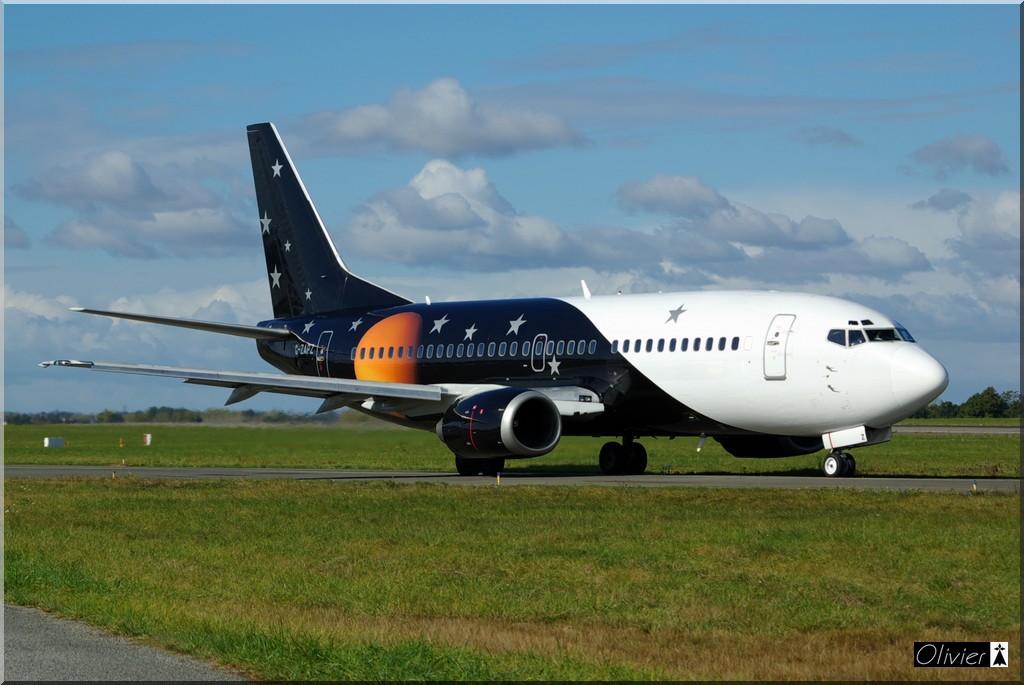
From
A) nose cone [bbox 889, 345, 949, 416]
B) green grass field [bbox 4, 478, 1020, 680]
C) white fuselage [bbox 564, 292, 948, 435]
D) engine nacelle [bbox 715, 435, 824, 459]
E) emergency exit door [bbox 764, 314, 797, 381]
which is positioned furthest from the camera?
engine nacelle [bbox 715, 435, 824, 459]

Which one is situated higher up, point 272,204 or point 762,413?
point 272,204

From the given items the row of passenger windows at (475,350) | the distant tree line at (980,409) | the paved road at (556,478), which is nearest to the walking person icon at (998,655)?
the paved road at (556,478)

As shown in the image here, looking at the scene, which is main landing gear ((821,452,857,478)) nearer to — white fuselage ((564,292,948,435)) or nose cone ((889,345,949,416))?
white fuselage ((564,292,948,435))

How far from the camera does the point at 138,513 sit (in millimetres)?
20422

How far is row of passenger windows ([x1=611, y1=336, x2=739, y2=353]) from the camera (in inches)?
1098

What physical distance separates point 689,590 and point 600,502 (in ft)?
28.1

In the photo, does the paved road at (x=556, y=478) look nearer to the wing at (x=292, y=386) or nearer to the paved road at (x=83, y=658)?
the wing at (x=292, y=386)

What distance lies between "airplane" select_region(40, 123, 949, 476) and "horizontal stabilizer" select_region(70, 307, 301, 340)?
8 centimetres

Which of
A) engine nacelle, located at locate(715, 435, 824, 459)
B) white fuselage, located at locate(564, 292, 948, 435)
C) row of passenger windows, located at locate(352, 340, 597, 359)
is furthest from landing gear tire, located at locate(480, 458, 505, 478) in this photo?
engine nacelle, located at locate(715, 435, 824, 459)

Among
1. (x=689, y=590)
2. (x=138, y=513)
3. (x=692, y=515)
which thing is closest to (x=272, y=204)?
(x=138, y=513)

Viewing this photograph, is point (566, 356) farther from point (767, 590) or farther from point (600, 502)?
point (767, 590)

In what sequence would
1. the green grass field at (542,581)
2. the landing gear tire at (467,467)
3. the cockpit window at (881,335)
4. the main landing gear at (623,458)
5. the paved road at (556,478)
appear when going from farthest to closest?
the main landing gear at (623,458)
the landing gear tire at (467,467)
the cockpit window at (881,335)
the paved road at (556,478)
the green grass field at (542,581)

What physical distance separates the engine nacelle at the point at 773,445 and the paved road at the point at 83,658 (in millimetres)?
20615

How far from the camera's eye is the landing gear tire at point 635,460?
31.5 meters
